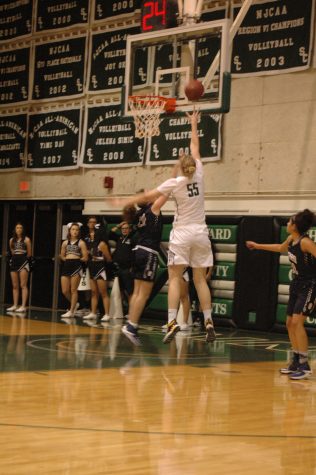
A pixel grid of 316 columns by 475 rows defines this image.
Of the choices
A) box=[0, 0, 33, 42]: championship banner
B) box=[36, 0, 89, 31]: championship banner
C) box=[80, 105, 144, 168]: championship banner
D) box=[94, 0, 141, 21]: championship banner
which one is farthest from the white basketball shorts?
box=[0, 0, 33, 42]: championship banner

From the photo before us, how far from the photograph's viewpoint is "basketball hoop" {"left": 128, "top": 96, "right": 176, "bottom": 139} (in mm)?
13004

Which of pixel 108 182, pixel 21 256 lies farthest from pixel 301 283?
pixel 108 182

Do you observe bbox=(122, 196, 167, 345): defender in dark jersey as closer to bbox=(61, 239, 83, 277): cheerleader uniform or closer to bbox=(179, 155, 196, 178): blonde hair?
bbox=(179, 155, 196, 178): blonde hair

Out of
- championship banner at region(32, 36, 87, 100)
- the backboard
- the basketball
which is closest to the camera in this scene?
the basketball

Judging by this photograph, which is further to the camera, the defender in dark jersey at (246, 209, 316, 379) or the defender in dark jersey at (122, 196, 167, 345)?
the defender in dark jersey at (122, 196, 167, 345)

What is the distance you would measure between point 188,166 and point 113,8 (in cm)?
988

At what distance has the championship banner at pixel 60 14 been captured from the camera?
65.1ft

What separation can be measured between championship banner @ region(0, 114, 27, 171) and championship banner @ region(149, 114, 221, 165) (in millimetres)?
4427

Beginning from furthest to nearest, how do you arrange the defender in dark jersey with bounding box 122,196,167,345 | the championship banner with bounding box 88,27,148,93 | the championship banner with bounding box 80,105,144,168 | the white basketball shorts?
the championship banner with bounding box 88,27,148,93 → the championship banner with bounding box 80,105,144,168 → the defender in dark jersey with bounding box 122,196,167,345 → the white basketball shorts

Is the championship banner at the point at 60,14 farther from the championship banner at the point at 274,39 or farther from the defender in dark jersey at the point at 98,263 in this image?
the defender in dark jersey at the point at 98,263

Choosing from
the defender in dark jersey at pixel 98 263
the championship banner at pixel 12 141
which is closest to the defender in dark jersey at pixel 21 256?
the defender in dark jersey at pixel 98 263

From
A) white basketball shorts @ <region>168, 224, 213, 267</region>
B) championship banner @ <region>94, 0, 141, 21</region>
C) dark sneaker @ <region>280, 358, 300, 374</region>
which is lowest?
dark sneaker @ <region>280, 358, 300, 374</region>

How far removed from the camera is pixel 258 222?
1598cm

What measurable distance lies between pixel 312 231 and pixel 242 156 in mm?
2171
